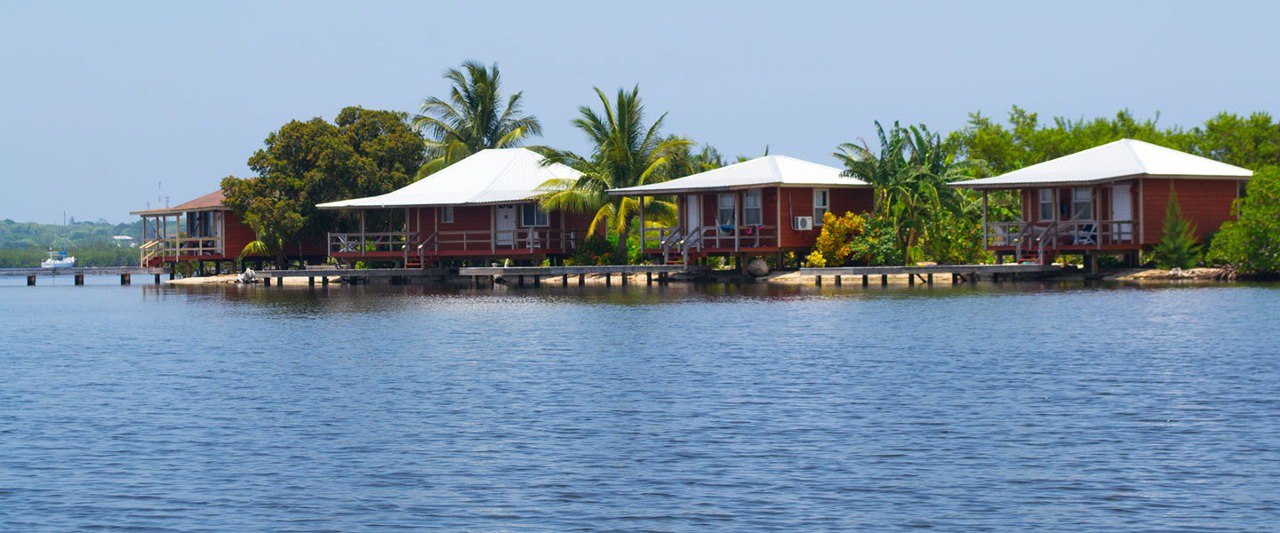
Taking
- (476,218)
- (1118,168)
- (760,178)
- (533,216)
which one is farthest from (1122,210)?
(476,218)

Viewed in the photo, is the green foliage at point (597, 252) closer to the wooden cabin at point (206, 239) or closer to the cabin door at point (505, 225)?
the cabin door at point (505, 225)

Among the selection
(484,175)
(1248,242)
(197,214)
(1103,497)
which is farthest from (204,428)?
(197,214)

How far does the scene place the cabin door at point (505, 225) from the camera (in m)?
69.5

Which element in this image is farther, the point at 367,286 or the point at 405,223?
the point at 405,223

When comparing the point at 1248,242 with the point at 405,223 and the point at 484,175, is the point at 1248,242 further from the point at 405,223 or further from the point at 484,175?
the point at 405,223

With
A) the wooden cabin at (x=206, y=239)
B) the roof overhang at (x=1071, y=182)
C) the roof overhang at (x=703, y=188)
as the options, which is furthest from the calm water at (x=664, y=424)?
the wooden cabin at (x=206, y=239)

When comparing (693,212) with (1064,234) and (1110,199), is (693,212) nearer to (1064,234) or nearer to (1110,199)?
(1064,234)

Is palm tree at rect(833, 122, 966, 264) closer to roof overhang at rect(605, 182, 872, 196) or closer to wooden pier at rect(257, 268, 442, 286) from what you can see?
roof overhang at rect(605, 182, 872, 196)

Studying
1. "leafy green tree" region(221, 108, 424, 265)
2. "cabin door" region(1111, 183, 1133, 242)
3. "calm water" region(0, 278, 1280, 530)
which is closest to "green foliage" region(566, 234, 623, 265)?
"leafy green tree" region(221, 108, 424, 265)

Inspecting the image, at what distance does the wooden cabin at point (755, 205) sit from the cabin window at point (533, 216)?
7009 millimetres

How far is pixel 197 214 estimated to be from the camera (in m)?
84.1

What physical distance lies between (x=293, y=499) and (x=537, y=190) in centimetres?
5144

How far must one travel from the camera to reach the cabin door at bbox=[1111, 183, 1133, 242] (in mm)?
55219

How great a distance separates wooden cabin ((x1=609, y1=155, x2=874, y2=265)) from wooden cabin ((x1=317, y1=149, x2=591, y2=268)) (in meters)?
6.71
